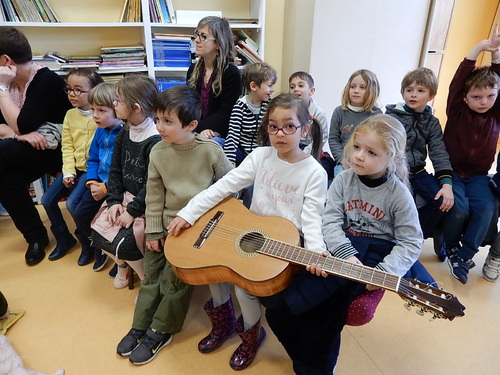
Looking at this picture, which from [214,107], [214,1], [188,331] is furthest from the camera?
[214,1]

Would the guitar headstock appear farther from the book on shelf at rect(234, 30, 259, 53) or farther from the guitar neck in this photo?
the book on shelf at rect(234, 30, 259, 53)

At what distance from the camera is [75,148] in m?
1.95

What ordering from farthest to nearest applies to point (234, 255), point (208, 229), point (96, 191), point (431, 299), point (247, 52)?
point (247, 52)
point (96, 191)
point (208, 229)
point (234, 255)
point (431, 299)

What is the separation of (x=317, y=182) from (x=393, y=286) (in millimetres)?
439

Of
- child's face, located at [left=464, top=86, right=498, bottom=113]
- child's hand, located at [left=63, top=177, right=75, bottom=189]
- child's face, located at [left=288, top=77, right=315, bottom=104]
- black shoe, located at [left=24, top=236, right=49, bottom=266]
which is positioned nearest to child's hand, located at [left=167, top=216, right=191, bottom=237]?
child's hand, located at [left=63, top=177, right=75, bottom=189]

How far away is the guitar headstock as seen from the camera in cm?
89

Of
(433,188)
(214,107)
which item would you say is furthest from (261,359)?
(214,107)

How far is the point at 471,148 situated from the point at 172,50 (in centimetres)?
222

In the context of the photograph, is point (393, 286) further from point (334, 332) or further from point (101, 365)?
point (101, 365)

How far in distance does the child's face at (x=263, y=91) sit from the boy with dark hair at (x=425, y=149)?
71 centimetres

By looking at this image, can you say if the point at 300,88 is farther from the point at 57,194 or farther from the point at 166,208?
the point at 57,194

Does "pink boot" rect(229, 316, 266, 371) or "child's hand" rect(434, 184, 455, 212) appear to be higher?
"child's hand" rect(434, 184, 455, 212)

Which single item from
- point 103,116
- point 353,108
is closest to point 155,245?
point 103,116

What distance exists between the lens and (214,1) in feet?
9.40
